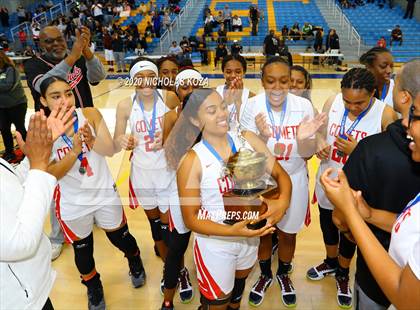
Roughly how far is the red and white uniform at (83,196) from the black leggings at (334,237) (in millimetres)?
1492

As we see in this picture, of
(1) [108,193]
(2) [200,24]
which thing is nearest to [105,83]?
(2) [200,24]

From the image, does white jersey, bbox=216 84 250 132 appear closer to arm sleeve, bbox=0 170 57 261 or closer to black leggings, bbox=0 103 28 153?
Answer: arm sleeve, bbox=0 170 57 261

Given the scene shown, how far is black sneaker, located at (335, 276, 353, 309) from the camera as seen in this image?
264 cm

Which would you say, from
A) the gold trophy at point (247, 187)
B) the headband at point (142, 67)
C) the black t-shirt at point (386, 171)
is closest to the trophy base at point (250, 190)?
the gold trophy at point (247, 187)

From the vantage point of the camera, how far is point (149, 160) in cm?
267

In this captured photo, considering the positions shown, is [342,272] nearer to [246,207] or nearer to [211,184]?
[246,207]

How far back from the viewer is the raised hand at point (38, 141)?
1.42 meters

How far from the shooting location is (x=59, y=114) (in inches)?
64.2

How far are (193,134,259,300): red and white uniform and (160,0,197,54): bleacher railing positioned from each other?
38.0 ft

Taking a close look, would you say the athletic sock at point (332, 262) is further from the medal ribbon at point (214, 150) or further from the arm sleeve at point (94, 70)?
the arm sleeve at point (94, 70)

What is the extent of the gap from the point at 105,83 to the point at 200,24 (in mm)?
6083

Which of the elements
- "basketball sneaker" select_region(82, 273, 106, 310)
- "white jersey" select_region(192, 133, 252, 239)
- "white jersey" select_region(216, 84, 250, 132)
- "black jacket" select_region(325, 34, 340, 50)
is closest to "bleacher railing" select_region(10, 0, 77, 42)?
"black jacket" select_region(325, 34, 340, 50)

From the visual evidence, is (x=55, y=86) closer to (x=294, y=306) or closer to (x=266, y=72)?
(x=266, y=72)

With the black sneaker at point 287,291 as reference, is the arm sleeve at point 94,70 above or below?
above
